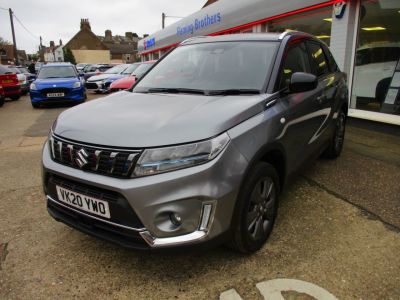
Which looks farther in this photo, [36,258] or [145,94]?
[145,94]

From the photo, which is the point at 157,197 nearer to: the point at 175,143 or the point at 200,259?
the point at 175,143

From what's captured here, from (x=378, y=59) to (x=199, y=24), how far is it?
9852 mm

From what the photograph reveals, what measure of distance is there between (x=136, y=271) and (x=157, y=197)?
817 mm

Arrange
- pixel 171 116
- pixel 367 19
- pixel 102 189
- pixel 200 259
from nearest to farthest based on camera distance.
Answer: pixel 102 189, pixel 171 116, pixel 200 259, pixel 367 19

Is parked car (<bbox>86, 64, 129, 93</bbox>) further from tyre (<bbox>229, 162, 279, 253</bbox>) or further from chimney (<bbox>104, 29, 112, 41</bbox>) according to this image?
chimney (<bbox>104, 29, 112, 41</bbox>)

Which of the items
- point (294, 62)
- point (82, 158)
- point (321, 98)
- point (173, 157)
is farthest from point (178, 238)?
point (321, 98)

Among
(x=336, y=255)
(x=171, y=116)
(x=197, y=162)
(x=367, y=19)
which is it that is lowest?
(x=336, y=255)

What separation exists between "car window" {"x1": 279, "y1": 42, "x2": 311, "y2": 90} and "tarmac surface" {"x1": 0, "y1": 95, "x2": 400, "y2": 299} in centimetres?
130

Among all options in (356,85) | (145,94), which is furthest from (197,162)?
(356,85)

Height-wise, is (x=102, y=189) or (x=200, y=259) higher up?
(x=102, y=189)

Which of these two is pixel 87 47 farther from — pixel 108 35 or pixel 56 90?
pixel 56 90

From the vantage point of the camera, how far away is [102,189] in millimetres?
2279

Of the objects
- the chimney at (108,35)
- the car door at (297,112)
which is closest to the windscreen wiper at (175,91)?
the car door at (297,112)

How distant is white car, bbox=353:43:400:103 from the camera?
7672 mm
